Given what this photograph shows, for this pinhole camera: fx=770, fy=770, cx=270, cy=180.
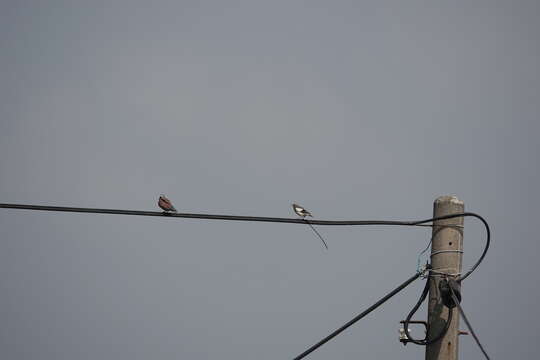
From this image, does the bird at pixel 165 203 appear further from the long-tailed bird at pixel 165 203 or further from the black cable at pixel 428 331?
the black cable at pixel 428 331

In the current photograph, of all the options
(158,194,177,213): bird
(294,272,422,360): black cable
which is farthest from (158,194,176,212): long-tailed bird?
(294,272,422,360): black cable

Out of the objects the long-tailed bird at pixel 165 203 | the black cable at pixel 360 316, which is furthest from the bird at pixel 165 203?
the black cable at pixel 360 316

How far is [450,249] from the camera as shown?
952 centimetres

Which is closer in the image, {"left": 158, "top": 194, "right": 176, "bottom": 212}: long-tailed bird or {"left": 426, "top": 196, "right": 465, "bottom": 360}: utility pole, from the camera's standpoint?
{"left": 426, "top": 196, "right": 465, "bottom": 360}: utility pole

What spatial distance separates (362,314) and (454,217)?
66.7 inches

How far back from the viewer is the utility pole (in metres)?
9.40

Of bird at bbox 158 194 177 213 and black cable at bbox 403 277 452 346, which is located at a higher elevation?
bird at bbox 158 194 177 213

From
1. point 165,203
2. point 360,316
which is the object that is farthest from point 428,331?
point 165,203

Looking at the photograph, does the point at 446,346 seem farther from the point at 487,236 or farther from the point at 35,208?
the point at 35,208

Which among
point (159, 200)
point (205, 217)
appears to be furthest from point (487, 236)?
point (159, 200)

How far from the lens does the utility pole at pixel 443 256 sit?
9.40 meters

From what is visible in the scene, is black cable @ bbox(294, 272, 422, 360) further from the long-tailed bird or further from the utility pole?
the long-tailed bird

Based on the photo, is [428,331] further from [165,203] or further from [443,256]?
[165,203]

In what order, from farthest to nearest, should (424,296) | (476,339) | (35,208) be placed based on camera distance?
(35,208) < (424,296) < (476,339)
